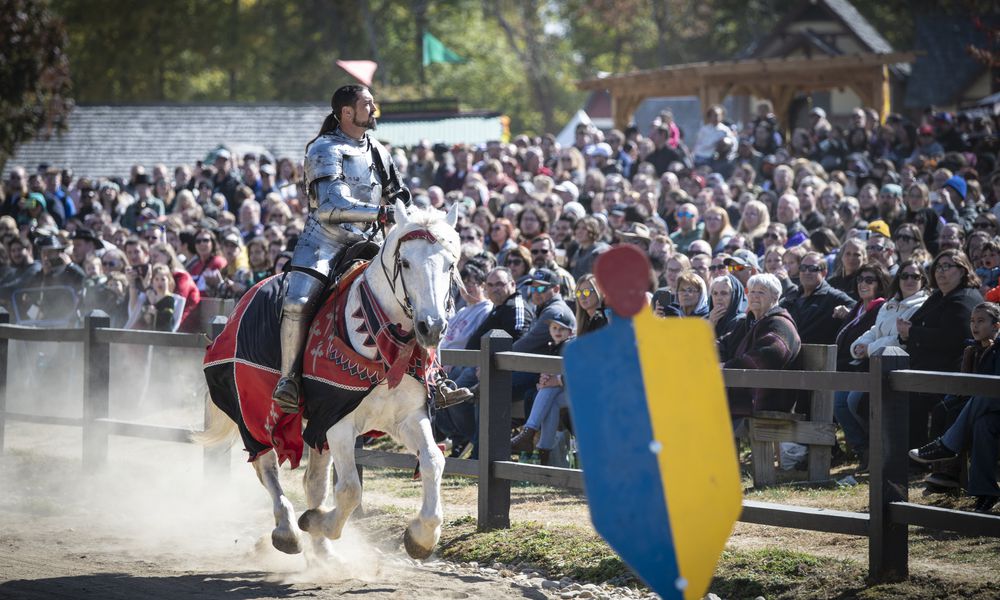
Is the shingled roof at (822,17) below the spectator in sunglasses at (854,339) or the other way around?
the other way around

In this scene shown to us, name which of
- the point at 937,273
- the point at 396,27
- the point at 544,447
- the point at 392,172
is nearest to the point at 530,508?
the point at 544,447

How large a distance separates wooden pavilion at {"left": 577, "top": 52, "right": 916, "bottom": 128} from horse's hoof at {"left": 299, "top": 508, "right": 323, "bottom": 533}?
18.7 meters

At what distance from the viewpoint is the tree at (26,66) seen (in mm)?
34656

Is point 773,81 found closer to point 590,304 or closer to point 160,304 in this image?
point 160,304

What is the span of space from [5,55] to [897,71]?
2822cm

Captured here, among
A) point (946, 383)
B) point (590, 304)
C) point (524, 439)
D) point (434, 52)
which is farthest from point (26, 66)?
point (946, 383)

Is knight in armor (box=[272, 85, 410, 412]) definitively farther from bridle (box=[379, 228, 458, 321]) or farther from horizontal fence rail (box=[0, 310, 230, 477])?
horizontal fence rail (box=[0, 310, 230, 477])

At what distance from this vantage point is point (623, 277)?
14.3 feet

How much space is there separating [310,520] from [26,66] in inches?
1234

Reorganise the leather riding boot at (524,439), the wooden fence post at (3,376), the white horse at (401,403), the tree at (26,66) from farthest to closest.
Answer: the tree at (26,66) < the wooden fence post at (3,376) < the leather riding boot at (524,439) < the white horse at (401,403)

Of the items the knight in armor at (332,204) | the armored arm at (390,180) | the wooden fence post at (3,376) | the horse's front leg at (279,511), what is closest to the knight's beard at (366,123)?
the knight in armor at (332,204)

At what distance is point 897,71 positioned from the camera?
1694 inches

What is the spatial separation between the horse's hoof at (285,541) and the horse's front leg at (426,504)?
84cm

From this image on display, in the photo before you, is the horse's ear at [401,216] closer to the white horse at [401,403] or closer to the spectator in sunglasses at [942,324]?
the white horse at [401,403]
